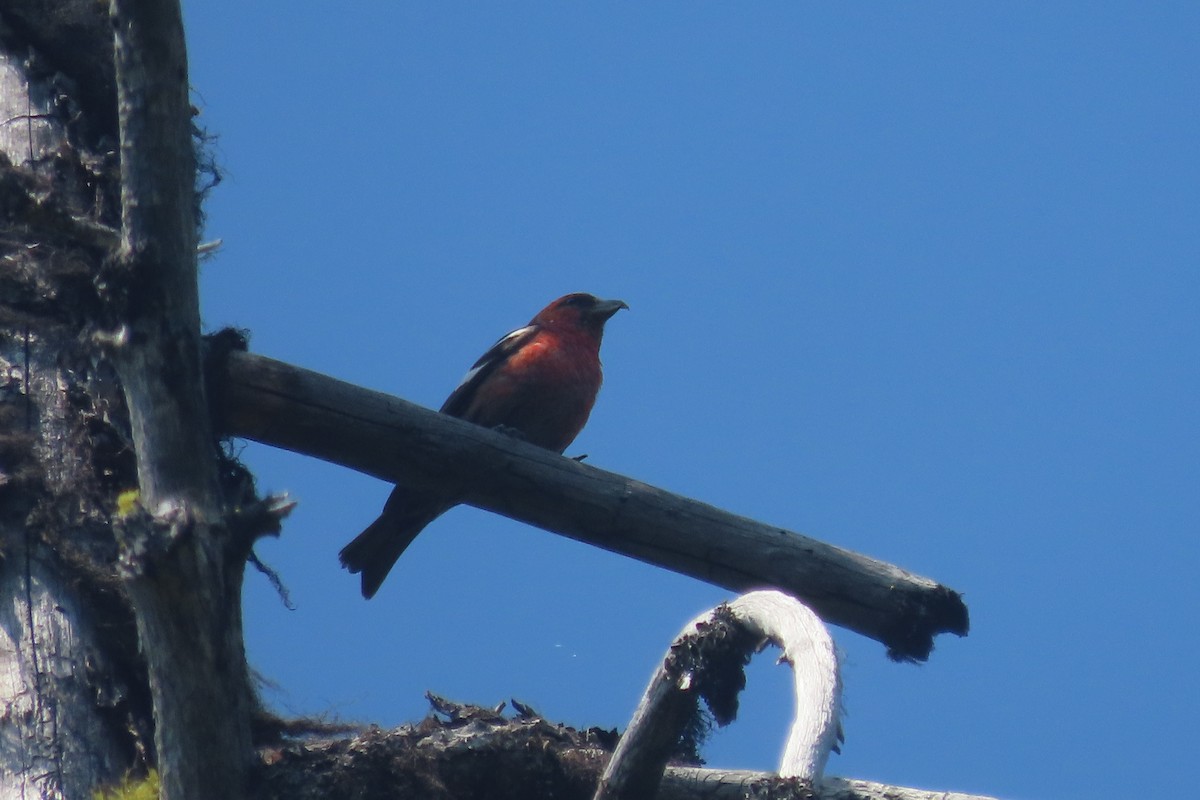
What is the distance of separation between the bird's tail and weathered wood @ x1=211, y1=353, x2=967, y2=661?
1964 millimetres

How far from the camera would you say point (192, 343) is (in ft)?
10.6

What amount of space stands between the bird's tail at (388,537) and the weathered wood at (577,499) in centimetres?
196

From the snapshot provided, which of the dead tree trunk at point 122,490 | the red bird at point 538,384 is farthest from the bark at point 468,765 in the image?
the red bird at point 538,384

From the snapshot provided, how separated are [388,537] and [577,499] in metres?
2.37

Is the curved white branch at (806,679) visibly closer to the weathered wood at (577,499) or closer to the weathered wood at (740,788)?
the weathered wood at (740,788)

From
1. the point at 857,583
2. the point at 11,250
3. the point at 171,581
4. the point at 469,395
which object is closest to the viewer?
the point at 171,581

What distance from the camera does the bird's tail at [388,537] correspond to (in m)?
6.01

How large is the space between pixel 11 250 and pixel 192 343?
1.31 metres

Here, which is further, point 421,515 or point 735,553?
point 421,515

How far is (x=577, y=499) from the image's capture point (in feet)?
13.0

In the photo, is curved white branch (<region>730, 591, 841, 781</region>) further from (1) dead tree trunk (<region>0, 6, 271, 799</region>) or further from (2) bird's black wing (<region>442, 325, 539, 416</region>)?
(2) bird's black wing (<region>442, 325, 539, 416</region>)

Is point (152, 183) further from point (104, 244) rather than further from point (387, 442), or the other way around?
point (387, 442)

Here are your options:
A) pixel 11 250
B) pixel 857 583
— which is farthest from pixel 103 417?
pixel 857 583

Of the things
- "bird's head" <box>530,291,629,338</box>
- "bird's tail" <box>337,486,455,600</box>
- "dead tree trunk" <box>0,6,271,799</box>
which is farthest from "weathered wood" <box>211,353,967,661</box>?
"bird's head" <box>530,291,629,338</box>
